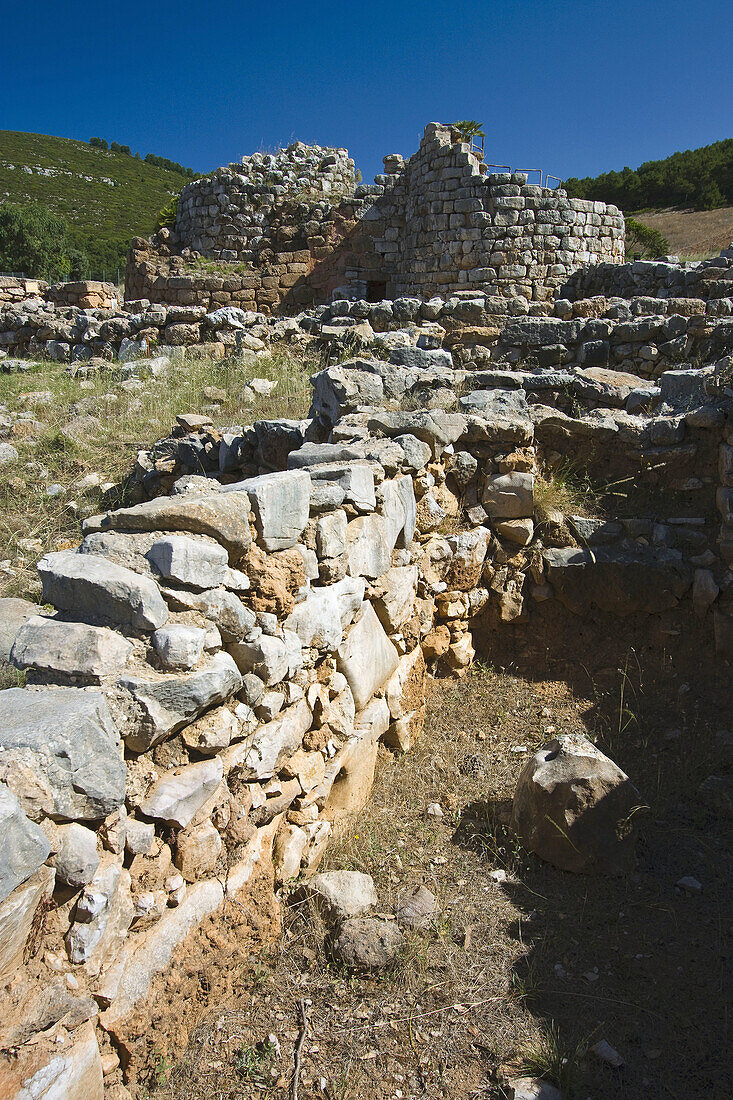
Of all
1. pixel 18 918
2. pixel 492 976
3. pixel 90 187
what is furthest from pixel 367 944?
pixel 90 187

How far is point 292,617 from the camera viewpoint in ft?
8.89

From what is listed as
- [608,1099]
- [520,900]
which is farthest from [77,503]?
[608,1099]

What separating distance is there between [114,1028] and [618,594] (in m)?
3.55

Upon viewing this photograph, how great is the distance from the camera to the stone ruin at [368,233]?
11648 mm

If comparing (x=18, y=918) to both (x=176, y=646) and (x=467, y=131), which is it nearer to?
(x=176, y=646)

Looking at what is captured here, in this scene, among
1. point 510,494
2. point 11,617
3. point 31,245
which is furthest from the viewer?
point 31,245

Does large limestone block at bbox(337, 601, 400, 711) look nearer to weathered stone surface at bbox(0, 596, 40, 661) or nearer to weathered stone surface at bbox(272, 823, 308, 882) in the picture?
weathered stone surface at bbox(272, 823, 308, 882)

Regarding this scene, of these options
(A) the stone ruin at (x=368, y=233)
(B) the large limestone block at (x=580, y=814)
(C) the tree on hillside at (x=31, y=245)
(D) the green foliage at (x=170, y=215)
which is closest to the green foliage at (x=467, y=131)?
(A) the stone ruin at (x=368, y=233)

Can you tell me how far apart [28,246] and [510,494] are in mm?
31755

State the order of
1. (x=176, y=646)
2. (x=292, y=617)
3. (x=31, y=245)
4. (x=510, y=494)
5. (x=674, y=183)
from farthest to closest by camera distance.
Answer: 1. (x=31, y=245)
2. (x=674, y=183)
3. (x=510, y=494)
4. (x=292, y=617)
5. (x=176, y=646)

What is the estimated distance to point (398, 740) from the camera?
3.73 m

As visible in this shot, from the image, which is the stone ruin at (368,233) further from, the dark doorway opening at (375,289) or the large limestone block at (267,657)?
the large limestone block at (267,657)

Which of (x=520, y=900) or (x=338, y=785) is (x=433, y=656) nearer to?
(x=338, y=785)

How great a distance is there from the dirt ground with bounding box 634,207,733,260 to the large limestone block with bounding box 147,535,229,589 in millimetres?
19274
